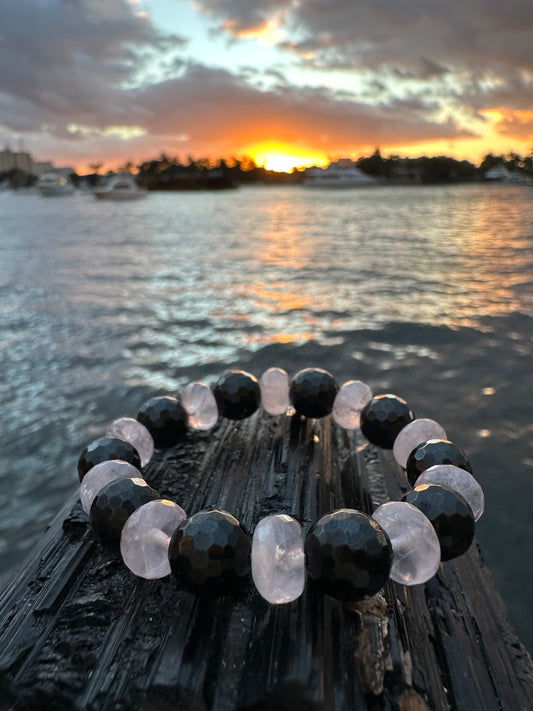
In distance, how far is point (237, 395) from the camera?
470cm

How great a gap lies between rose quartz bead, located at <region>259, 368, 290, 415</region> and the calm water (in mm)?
2460

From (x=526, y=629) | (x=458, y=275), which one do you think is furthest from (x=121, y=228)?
(x=526, y=629)

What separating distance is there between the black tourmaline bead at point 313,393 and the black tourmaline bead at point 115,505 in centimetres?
199

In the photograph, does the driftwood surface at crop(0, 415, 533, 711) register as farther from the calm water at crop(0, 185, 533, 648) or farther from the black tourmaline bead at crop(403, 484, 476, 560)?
the calm water at crop(0, 185, 533, 648)

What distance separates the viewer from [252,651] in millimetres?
2357

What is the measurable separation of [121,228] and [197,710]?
40.5 meters

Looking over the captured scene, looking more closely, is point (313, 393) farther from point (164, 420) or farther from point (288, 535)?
point (288, 535)

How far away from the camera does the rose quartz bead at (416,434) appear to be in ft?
13.1

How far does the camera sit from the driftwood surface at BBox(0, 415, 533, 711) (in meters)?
2.19

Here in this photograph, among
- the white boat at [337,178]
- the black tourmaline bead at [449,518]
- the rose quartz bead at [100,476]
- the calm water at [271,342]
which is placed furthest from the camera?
the white boat at [337,178]

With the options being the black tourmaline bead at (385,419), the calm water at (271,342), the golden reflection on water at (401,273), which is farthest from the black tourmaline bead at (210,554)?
the golden reflection on water at (401,273)

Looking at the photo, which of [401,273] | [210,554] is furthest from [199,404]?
[401,273]

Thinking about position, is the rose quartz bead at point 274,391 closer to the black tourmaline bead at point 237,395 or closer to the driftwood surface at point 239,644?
the black tourmaline bead at point 237,395

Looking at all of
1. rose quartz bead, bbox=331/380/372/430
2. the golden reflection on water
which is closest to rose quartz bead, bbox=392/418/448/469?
rose quartz bead, bbox=331/380/372/430
